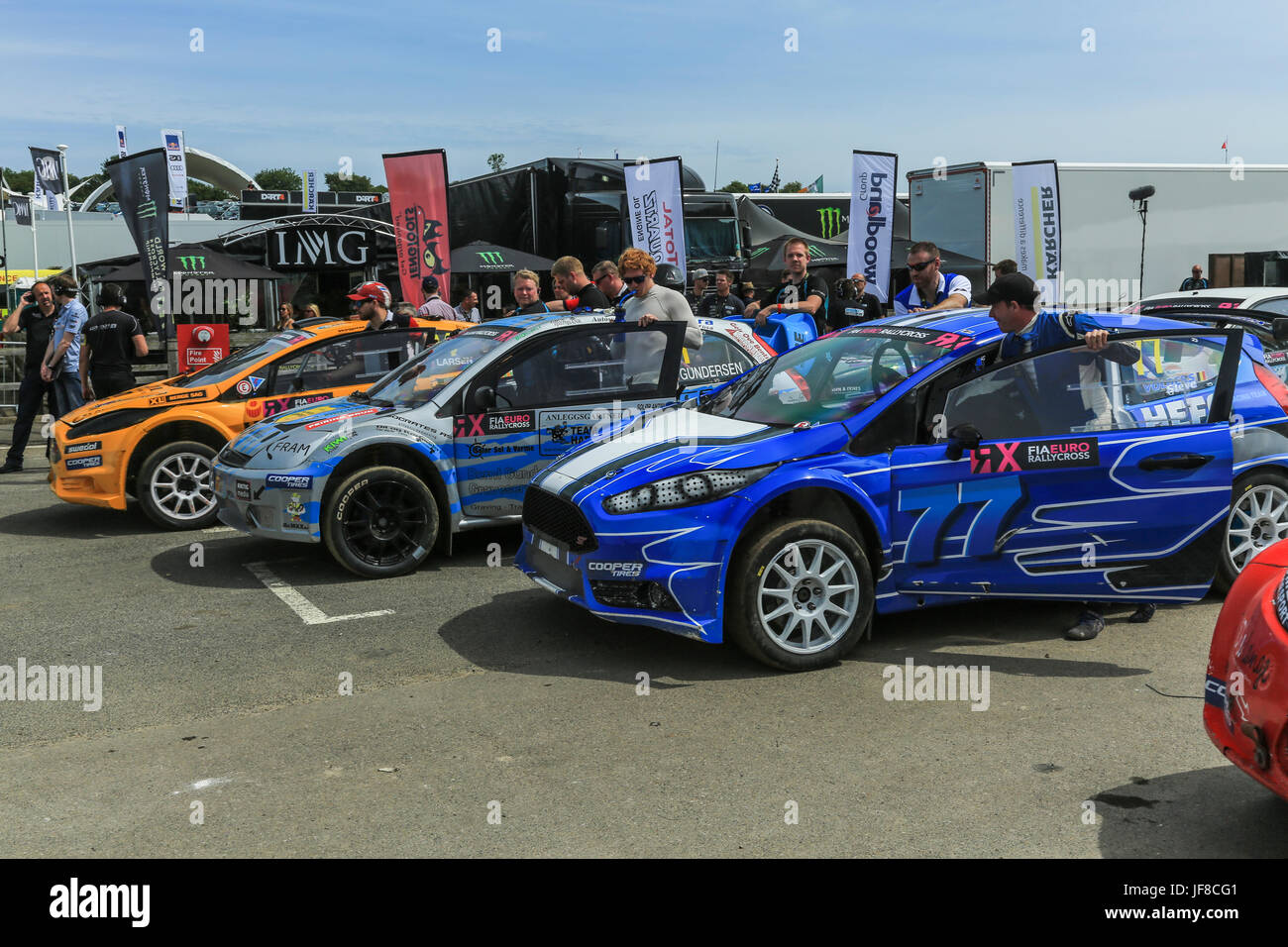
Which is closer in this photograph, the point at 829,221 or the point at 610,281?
the point at 610,281

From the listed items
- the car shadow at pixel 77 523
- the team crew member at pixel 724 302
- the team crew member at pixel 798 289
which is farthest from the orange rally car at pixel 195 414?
the team crew member at pixel 724 302

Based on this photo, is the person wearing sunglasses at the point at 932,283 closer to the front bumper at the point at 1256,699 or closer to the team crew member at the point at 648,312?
the team crew member at the point at 648,312

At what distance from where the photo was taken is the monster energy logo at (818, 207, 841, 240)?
25844 millimetres

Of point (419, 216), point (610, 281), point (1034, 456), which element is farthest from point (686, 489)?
point (419, 216)

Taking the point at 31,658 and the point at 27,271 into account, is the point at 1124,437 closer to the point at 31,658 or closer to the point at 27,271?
the point at 31,658

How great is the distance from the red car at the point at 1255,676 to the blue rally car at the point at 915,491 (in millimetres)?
1755

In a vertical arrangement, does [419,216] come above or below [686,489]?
above

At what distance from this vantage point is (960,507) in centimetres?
535

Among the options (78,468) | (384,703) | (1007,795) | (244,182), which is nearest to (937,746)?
(1007,795)

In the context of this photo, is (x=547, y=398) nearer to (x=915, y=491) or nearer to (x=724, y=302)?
(x=915, y=491)

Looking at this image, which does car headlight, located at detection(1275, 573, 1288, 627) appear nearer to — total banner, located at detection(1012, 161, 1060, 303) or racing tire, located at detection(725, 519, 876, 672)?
racing tire, located at detection(725, 519, 876, 672)

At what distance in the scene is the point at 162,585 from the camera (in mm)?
7133

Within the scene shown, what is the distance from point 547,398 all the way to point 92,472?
145 inches
